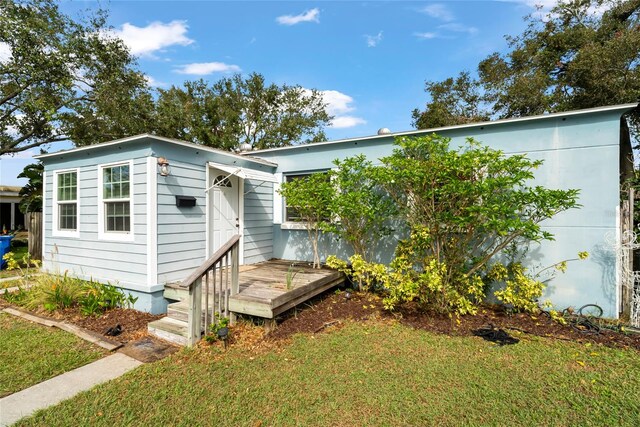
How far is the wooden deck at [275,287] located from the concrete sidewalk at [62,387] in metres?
1.41

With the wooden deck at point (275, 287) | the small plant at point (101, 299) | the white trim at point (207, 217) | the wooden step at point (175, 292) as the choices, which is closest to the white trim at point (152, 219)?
the wooden step at point (175, 292)

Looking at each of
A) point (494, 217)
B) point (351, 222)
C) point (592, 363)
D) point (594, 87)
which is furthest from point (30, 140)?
A: point (594, 87)

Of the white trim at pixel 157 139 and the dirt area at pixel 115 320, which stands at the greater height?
the white trim at pixel 157 139

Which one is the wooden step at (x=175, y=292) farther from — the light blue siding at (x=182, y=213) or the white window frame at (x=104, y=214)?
the white window frame at (x=104, y=214)

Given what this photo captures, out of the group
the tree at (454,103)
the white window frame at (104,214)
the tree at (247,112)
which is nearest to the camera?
the white window frame at (104,214)

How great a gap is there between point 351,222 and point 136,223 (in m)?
3.72

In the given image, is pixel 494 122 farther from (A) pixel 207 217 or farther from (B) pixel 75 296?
(B) pixel 75 296

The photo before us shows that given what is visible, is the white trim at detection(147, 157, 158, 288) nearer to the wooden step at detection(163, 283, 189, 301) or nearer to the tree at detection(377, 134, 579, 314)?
the wooden step at detection(163, 283, 189, 301)

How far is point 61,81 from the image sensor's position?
12.1m

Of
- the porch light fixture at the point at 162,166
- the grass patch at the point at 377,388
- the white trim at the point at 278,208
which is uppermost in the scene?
the porch light fixture at the point at 162,166

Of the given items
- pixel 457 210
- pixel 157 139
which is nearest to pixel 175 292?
pixel 157 139

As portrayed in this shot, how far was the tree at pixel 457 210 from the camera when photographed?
4.11m

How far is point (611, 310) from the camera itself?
4473 mm

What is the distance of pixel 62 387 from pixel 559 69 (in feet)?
59.3
